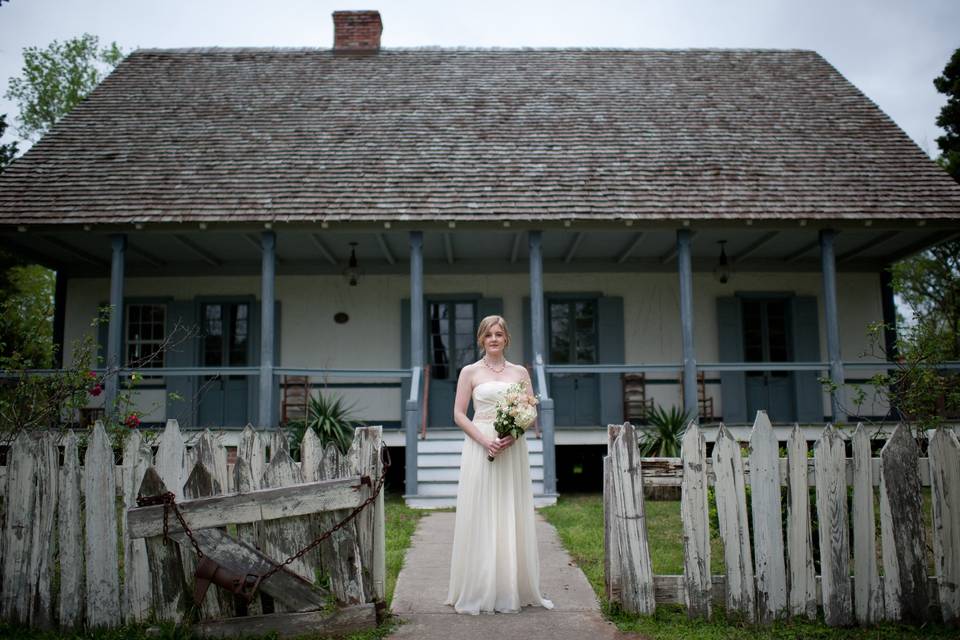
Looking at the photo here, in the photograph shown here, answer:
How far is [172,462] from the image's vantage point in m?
4.02

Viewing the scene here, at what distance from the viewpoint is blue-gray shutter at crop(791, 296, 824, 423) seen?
12.7 m

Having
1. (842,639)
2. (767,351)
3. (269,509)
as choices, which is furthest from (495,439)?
(767,351)

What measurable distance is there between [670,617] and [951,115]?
15.1 m

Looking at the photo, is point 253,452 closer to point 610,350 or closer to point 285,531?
point 285,531

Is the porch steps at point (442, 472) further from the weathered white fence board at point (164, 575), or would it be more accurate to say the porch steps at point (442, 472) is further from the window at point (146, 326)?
the window at point (146, 326)

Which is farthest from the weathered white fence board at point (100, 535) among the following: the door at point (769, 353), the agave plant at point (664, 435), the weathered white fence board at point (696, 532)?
the door at point (769, 353)

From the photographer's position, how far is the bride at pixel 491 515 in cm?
427

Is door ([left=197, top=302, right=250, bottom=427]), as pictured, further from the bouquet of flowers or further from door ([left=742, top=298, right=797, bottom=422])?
the bouquet of flowers

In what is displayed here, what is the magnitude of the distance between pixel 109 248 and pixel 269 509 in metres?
10.2

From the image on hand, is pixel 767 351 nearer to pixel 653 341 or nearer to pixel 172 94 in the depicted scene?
pixel 653 341

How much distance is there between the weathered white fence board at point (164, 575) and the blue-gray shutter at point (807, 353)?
1134 cm

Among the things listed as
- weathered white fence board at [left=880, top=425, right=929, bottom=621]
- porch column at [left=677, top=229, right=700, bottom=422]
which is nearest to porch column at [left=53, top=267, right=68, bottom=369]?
porch column at [left=677, top=229, right=700, bottom=422]

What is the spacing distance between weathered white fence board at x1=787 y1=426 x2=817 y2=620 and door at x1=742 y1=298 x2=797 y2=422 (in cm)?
928

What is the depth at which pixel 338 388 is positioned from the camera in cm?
1316
